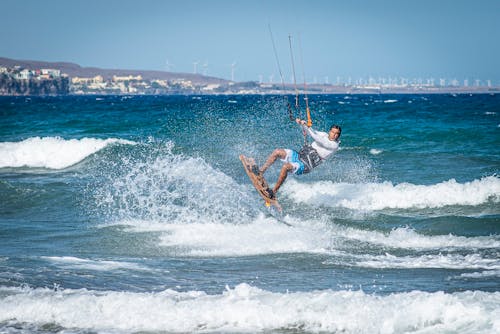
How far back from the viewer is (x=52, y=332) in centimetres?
705

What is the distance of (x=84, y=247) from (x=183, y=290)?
3565 mm

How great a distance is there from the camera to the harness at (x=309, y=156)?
40.6ft

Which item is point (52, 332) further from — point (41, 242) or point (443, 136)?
point (443, 136)

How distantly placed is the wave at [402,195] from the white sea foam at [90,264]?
7359 mm

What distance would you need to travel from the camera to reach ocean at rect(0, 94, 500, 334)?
7324 mm

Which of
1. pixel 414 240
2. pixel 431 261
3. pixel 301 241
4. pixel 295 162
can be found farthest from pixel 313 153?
pixel 431 261

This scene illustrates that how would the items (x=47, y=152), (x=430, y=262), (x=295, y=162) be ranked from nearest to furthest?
1. (x=430, y=262)
2. (x=295, y=162)
3. (x=47, y=152)

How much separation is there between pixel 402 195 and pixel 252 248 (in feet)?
22.2

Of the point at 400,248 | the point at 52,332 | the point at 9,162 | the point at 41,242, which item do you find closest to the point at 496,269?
the point at 400,248

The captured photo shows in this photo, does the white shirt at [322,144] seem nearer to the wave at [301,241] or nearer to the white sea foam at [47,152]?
the wave at [301,241]

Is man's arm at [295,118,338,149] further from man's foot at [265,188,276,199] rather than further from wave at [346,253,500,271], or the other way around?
wave at [346,253,500,271]

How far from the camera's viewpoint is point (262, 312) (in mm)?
7387

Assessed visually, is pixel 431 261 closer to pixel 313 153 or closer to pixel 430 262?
pixel 430 262

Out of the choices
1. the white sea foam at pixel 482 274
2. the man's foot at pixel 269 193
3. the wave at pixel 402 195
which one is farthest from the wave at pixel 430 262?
the wave at pixel 402 195
